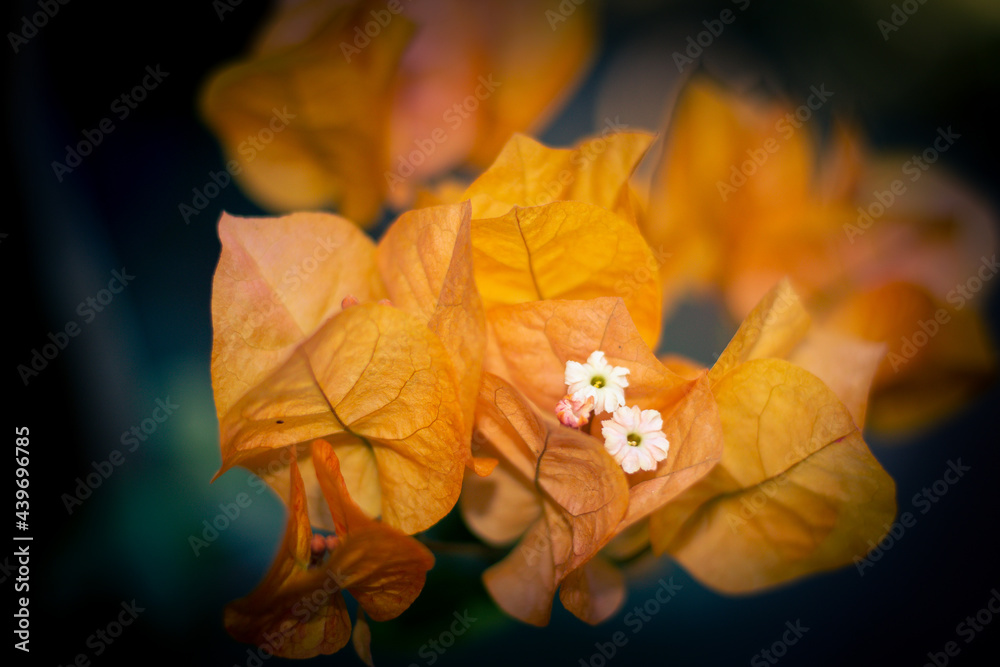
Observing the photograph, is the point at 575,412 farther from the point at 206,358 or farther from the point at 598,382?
the point at 206,358

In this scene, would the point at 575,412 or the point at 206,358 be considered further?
the point at 206,358

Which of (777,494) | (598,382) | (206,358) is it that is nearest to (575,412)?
(598,382)

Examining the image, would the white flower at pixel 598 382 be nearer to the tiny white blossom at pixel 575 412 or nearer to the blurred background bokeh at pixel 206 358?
the tiny white blossom at pixel 575 412

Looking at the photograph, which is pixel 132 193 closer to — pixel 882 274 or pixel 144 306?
pixel 144 306

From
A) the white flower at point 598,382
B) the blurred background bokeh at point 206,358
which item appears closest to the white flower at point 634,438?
the white flower at point 598,382

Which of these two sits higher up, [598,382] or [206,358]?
[598,382]

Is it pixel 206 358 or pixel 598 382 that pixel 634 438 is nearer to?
pixel 598 382

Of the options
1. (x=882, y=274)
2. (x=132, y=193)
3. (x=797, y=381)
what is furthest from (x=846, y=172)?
(x=132, y=193)
